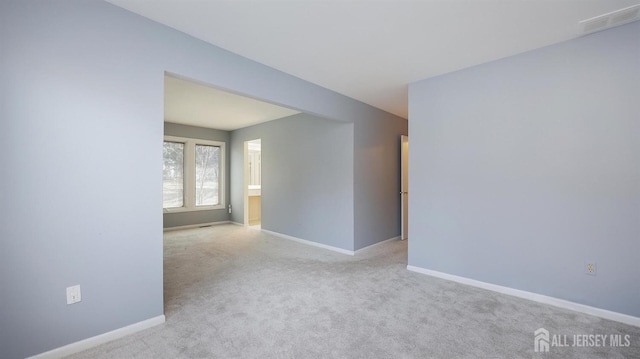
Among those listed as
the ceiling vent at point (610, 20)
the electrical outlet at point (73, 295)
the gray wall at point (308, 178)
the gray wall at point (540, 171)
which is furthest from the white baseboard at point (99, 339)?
the ceiling vent at point (610, 20)

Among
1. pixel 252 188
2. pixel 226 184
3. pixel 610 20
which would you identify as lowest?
pixel 252 188

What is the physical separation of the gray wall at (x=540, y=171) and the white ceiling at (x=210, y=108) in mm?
2835

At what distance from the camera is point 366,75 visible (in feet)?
11.1

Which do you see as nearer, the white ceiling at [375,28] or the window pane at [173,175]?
the white ceiling at [375,28]

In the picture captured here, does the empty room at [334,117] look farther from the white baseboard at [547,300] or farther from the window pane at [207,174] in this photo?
the window pane at [207,174]

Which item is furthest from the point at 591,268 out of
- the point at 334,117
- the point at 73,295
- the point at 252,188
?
the point at 252,188

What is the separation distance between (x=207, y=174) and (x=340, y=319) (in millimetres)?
5907

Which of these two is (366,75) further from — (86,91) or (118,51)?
(86,91)

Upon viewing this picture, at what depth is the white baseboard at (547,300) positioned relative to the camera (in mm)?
2314

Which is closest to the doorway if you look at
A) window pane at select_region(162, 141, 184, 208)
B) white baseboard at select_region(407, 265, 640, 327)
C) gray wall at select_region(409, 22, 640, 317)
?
window pane at select_region(162, 141, 184, 208)

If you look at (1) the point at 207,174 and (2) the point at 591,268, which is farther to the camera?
(1) the point at 207,174

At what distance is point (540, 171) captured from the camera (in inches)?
107

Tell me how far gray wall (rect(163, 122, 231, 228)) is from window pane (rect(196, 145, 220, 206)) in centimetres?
26

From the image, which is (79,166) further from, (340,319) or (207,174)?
(207,174)
